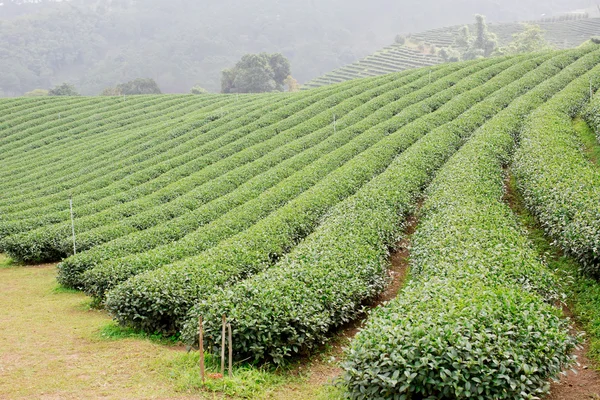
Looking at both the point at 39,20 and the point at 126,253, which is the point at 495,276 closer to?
the point at 126,253

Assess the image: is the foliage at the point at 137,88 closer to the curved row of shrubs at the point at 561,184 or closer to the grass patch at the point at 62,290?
the curved row of shrubs at the point at 561,184

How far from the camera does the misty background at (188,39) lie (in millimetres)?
139750

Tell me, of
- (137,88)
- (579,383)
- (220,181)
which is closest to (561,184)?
(579,383)

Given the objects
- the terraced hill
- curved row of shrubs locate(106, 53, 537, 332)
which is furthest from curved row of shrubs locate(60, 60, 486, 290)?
the terraced hill

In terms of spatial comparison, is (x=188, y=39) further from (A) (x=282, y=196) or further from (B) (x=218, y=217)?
(A) (x=282, y=196)

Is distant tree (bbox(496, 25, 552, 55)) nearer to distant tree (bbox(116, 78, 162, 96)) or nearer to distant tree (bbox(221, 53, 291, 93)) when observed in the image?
distant tree (bbox(221, 53, 291, 93))

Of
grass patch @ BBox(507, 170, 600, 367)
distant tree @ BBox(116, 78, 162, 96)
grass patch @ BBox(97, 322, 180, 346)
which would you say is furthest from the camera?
distant tree @ BBox(116, 78, 162, 96)

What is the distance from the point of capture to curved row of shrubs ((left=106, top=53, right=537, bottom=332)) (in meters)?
12.6

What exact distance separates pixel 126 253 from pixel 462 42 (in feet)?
306

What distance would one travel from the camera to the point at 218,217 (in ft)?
70.8

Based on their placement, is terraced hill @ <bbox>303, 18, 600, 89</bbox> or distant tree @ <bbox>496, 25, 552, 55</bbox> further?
terraced hill @ <bbox>303, 18, 600, 89</bbox>

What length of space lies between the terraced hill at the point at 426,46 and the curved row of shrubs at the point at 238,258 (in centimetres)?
6840

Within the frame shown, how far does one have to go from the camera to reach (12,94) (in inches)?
5012

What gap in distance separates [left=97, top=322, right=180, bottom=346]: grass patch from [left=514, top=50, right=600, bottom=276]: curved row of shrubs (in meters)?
9.46
